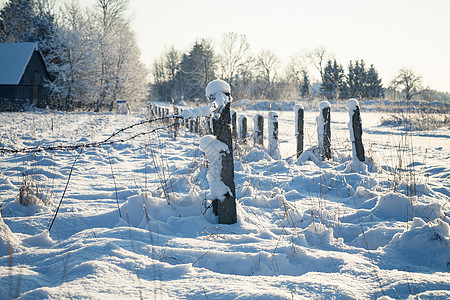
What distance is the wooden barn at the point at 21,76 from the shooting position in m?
26.3

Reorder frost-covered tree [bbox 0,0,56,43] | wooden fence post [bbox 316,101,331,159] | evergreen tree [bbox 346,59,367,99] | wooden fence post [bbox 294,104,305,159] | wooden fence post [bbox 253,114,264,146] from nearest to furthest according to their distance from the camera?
wooden fence post [bbox 316,101,331,159] < wooden fence post [bbox 294,104,305,159] < wooden fence post [bbox 253,114,264,146] < frost-covered tree [bbox 0,0,56,43] < evergreen tree [bbox 346,59,367,99]

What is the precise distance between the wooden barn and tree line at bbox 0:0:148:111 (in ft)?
3.54

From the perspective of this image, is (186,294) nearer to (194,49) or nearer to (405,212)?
(405,212)

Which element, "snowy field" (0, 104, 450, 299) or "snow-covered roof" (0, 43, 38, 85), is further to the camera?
"snow-covered roof" (0, 43, 38, 85)

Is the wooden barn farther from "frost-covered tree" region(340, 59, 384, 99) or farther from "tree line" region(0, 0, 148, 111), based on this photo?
"frost-covered tree" region(340, 59, 384, 99)

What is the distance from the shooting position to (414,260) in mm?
2186

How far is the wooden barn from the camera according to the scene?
26.3 meters

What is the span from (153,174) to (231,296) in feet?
12.5

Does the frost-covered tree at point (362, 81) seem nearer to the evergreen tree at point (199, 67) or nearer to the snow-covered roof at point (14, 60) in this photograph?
the evergreen tree at point (199, 67)

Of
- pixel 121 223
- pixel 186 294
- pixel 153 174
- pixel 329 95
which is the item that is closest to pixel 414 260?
pixel 186 294

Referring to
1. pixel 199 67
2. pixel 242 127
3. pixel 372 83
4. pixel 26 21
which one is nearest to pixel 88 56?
pixel 26 21

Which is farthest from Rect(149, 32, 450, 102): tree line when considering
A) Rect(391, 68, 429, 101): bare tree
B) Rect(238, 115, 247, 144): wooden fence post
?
Rect(238, 115, 247, 144): wooden fence post

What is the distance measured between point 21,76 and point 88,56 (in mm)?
5866

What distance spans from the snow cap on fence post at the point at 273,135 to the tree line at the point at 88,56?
26479 millimetres
